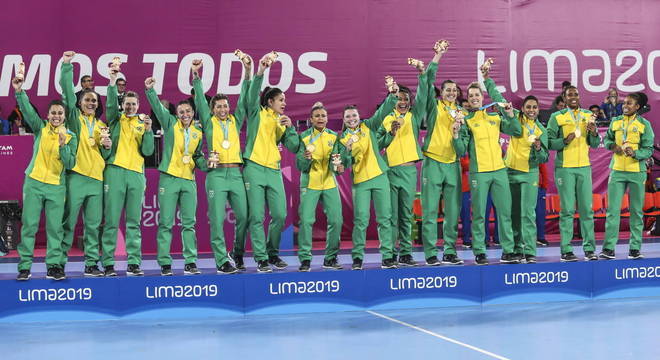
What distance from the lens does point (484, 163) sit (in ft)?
29.1

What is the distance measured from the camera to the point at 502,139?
14.2 metres

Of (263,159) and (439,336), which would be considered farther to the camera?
(263,159)

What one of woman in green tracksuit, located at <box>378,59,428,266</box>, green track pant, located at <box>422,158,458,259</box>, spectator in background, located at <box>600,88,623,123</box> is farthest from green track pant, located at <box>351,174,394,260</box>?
spectator in background, located at <box>600,88,623,123</box>

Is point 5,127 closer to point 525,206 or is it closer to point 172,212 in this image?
point 172,212

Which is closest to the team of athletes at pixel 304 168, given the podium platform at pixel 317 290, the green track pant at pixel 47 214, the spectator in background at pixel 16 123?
the green track pant at pixel 47 214

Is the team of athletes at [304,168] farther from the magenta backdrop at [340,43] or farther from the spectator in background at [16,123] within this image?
the spectator in background at [16,123]

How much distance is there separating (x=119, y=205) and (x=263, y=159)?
4.89ft

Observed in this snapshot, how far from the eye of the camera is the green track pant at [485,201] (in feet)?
29.2

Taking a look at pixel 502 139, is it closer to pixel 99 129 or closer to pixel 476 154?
pixel 476 154

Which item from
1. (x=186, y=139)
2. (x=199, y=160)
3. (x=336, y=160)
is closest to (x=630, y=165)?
(x=336, y=160)

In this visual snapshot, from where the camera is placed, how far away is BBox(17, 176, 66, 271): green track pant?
7.95 m

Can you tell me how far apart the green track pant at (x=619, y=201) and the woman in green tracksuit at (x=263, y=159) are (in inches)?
144

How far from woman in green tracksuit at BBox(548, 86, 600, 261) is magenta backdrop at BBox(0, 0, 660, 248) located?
189 inches

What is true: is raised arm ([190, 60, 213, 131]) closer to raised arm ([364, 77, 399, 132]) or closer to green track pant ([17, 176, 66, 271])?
green track pant ([17, 176, 66, 271])
